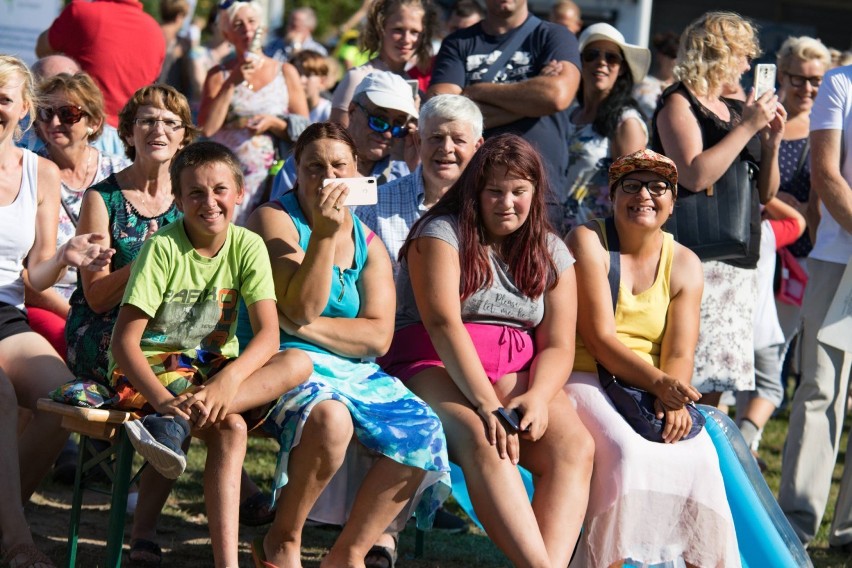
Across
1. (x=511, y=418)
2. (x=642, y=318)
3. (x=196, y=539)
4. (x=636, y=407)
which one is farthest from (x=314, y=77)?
(x=511, y=418)

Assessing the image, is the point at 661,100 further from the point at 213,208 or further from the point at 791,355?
the point at 791,355

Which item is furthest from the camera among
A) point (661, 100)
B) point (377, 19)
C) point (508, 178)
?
point (377, 19)

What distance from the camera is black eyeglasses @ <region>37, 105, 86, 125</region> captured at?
15.4 ft

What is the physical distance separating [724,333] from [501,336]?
54.6 inches

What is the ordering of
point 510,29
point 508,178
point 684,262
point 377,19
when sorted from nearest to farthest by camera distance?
point 508,178
point 684,262
point 510,29
point 377,19

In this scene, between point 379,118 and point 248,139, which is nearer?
point 379,118

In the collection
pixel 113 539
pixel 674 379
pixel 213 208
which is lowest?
pixel 113 539

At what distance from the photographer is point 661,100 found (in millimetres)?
5051

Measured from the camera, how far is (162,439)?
11.2ft

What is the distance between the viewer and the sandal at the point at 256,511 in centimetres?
471

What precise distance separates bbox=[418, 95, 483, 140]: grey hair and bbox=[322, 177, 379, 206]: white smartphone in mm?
722

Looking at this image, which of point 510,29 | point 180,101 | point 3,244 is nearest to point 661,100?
point 510,29

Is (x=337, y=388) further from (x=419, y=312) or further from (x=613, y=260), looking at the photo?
(x=613, y=260)

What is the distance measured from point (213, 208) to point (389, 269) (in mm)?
679
